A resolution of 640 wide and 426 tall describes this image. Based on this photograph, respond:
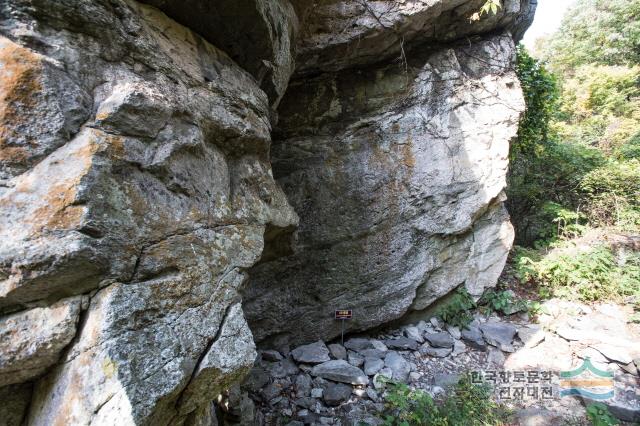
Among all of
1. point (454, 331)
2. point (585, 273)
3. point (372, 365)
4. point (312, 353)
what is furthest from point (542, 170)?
→ point (312, 353)

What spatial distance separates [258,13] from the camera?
2.93 metres

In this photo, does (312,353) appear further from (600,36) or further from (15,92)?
(600,36)

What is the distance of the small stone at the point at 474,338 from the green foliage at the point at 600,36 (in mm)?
14304

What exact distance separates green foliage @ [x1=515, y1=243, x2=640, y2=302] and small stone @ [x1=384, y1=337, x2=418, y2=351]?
8.76 feet

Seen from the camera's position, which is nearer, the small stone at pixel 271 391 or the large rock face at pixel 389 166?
the small stone at pixel 271 391

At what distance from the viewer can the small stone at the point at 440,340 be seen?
199 inches

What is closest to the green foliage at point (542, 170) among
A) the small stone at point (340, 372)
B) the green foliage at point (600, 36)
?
the small stone at point (340, 372)

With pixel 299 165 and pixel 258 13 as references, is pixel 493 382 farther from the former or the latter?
pixel 258 13

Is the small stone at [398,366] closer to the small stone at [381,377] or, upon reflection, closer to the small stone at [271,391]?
the small stone at [381,377]

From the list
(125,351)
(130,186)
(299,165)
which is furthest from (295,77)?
(125,351)

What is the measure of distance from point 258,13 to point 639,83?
15.5m

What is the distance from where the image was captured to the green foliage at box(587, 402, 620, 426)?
3.50 meters

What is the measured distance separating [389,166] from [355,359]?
300cm

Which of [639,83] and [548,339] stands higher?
[639,83]
